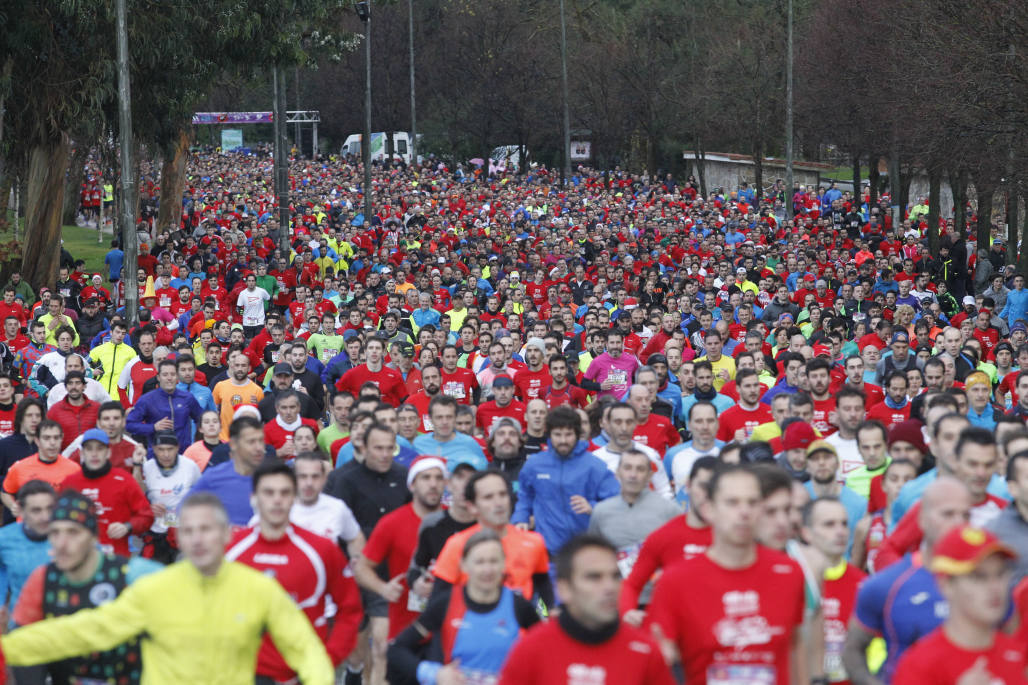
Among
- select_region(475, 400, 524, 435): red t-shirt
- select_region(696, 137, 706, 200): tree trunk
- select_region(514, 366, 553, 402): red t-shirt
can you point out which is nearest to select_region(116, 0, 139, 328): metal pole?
select_region(514, 366, 553, 402): red t-shirt

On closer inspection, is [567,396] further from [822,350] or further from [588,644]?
[588,644]

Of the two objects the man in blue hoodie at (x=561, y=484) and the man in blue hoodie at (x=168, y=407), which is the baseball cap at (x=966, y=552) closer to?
the man in blue hoodie at (x=561, y=484)

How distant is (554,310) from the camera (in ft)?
69.2

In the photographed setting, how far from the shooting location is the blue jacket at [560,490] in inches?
379

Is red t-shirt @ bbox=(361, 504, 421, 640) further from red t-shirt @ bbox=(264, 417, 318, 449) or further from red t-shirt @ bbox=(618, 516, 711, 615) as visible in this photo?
red t-shirt @ bbox=(264, 417, 318, 449)

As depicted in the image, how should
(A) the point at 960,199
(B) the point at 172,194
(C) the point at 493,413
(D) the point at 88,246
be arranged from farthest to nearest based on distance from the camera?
(D) the point at 88,246 < (B) the point at 172,194 < (A) the point at 960,199 < (C) the point at 493,413

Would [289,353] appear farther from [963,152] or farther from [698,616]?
[963,152]

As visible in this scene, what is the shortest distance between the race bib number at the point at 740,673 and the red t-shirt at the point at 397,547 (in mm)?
2930

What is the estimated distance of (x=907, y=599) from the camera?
5.82m


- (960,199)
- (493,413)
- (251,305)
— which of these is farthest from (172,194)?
(493,413)

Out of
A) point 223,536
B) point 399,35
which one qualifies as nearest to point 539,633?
point 223,536

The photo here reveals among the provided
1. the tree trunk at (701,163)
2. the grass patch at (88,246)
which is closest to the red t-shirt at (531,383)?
the grass patch at (88,246)

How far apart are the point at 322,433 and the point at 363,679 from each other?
3.13 m

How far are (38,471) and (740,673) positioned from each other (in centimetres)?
651
